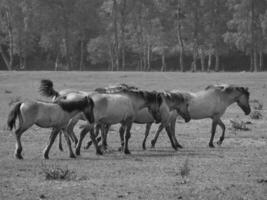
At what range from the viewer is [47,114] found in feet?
53.0

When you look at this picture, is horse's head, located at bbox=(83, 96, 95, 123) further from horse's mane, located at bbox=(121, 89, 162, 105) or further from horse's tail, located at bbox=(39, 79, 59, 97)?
horse's tail, located at bbox=(39, 79, 59, 97)

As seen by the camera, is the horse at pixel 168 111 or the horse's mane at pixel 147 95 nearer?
the horse's mane at pixel 147 95

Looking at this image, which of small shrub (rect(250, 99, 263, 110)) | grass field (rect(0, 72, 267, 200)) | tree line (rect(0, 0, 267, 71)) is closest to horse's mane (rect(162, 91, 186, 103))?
grass field (rect(0, 72, 267, 200))

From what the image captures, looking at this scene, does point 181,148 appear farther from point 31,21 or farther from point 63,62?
point 63,62

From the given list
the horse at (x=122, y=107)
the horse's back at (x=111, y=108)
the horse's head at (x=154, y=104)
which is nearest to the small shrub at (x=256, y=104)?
the horse's head at (x=154, y=104)

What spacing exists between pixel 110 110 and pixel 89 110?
0.59 meters

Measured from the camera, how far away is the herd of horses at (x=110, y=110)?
→ 16.0 meters

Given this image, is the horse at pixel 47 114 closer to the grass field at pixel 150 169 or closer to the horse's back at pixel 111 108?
the horse's back at pixel 111 108

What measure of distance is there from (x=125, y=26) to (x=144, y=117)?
5667 centimetres

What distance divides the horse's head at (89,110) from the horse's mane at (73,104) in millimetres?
21

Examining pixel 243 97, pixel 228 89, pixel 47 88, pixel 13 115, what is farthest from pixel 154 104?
pixel 13 115

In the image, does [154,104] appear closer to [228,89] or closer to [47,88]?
[47,88]

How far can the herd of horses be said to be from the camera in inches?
632

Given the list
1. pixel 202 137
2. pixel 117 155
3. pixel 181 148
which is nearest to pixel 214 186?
pixel 117 155
